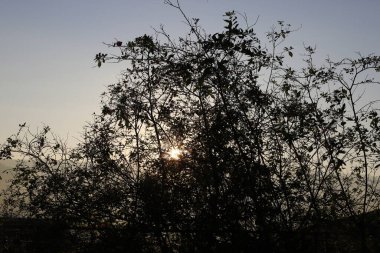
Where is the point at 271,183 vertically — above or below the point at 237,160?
below

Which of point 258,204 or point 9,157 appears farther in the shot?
point 9,157

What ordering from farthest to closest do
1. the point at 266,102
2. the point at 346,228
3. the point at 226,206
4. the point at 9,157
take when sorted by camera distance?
the point at 9,157, the point at 346,228, the point at 266,102, the point at 226,206

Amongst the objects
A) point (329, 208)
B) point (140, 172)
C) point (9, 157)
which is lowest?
point (329, 208)

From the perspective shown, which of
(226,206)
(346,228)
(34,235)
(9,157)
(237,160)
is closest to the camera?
(226,206)

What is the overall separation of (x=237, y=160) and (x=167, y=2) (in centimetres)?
349

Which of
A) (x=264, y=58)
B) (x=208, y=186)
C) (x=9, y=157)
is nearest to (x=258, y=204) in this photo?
(x=208, y=186)

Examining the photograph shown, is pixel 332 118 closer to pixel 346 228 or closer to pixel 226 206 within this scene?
pixel 346 228

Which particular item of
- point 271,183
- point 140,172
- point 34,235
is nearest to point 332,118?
point 271,183

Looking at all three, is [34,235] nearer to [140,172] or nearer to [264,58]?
[140,172]

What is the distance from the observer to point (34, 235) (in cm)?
730

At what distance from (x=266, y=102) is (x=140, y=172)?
13.5 feet

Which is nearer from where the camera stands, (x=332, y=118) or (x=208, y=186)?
(x=208, y=186)

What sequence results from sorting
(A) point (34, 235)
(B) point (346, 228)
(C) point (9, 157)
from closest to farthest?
(A) point (34, 235)
(B) point (346, 228)
(C) point (9, 157)

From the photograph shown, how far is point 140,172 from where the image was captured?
30.4ft
